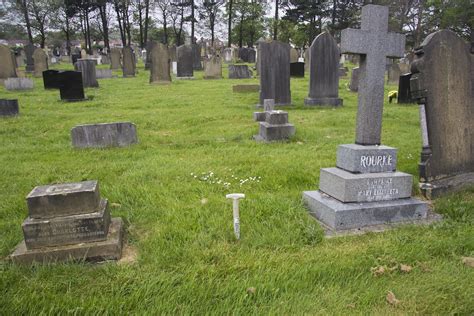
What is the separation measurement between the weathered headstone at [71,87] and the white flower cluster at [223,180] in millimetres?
9387

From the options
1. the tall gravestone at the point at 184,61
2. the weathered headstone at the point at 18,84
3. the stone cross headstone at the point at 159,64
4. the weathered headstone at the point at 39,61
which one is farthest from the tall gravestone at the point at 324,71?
the weathered headstone at the point at 39,61

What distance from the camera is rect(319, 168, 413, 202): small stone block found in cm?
355

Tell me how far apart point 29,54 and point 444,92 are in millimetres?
31691

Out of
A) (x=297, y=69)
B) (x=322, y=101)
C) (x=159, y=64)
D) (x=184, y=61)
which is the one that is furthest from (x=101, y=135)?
(x=297, y=69)

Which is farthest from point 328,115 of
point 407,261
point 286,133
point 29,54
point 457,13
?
point 29,54

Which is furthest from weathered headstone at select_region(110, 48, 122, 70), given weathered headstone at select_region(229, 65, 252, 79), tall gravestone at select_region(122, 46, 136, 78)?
weathered headstone at select_region(229, 65, 252, 79)

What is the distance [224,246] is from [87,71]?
51.1 ft

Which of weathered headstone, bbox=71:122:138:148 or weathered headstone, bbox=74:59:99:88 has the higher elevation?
weathered headstone, bbox=74:59:99:88

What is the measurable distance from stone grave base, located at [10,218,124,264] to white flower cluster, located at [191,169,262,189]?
1.79 meters

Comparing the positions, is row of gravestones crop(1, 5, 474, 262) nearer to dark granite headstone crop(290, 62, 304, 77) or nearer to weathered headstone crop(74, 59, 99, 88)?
weathered headstone crop(74, 59, 99, 88)

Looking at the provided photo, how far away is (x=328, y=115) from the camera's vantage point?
9500 mm

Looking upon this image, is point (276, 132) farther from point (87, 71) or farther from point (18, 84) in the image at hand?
point (18, 84)

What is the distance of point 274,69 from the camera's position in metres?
10.4

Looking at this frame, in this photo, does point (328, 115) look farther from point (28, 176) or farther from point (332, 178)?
point (28, 176)
